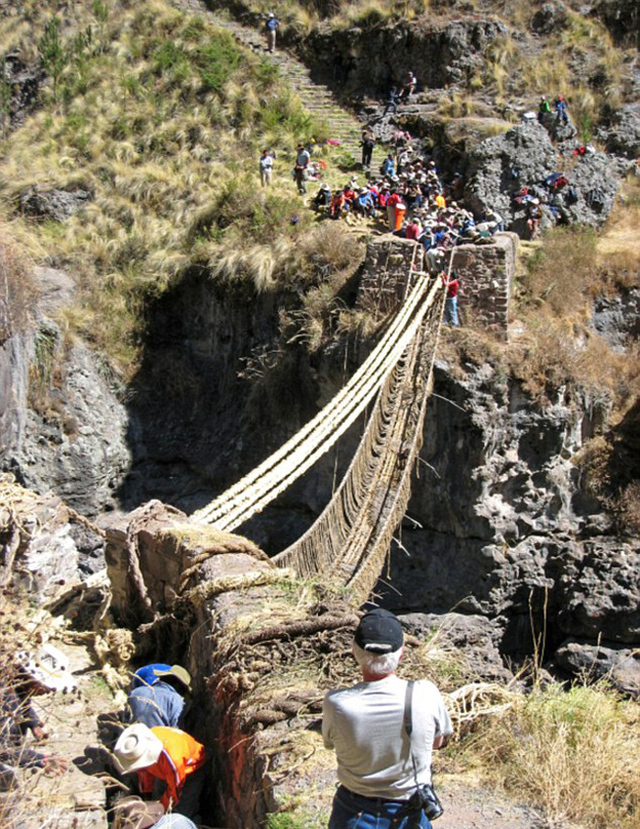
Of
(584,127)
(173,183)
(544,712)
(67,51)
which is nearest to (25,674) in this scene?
(544,712)

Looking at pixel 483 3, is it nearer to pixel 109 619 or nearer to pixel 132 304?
pixel 132 304

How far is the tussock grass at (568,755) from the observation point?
Result: 10.6ft

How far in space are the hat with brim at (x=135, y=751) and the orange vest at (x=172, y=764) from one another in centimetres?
7

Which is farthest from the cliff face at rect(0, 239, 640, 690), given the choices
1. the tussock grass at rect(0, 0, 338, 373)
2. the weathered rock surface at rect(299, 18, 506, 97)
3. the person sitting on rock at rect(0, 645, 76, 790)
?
the weathered rock surface at rect(299, 18, 506, 97)

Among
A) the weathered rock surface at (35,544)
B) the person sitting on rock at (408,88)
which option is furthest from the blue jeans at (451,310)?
the person sitting on rock at (408,88)

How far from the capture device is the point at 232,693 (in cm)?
388

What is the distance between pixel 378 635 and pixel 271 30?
20.2 meters

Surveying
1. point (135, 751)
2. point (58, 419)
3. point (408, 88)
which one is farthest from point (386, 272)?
point (135, 751)

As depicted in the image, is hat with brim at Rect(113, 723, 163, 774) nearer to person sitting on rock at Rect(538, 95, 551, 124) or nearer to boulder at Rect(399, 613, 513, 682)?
boulder at Rect(399, 613, 513, 682)

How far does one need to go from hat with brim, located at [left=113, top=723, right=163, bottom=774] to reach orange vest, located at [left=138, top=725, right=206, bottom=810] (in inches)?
2.7

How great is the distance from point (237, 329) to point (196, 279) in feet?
4.34

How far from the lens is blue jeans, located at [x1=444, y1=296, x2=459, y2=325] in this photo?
1205 centimetres

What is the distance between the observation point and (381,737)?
2789 millimetres

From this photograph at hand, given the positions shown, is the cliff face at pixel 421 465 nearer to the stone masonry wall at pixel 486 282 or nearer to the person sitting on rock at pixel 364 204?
the stone masonry wall at pixel 486 282
